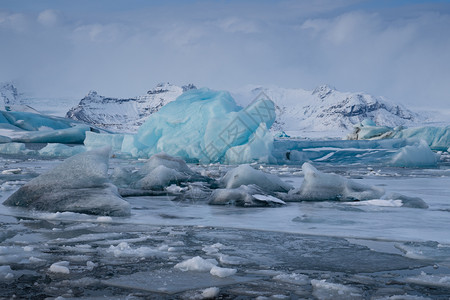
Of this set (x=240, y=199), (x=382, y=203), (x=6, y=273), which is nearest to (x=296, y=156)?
(x=382, y=203)

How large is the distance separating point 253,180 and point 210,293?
12.6 feet

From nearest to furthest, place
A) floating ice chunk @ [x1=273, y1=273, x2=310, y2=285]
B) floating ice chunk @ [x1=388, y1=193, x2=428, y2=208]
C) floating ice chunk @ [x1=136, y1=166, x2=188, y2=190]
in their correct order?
floating ice chunk @ [x1=273, y1=273, x2=310, y2=285] → floating ice chunk @ [x1=388, y1=193, x2=428, y2=208] → floating ice chunk @ [x1=136, y1=166, x2=188, y2=190]

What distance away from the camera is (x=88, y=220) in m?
3.75

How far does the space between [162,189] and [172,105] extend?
30.7 ft

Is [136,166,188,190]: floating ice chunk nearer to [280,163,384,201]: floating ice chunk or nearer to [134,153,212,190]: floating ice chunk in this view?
[134,153,212,190]: floating ice chunk

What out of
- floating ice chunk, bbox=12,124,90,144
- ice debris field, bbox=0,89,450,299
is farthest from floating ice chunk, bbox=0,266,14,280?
floating ice chunk, bbox=12,124,90,144

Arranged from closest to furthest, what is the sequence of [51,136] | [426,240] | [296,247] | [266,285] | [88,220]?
[266,285], [296,247], [426,240], [88,220], [51,136]

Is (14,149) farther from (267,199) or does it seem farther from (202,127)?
(267,199)

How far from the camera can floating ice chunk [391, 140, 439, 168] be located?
13234mm

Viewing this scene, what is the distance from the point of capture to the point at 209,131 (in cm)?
1273

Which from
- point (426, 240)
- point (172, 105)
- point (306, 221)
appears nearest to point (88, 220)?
point (306, 221)

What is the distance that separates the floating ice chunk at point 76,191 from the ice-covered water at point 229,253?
0.17 m

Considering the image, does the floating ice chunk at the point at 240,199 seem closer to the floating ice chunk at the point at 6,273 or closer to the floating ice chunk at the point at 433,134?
the floating ice chunk at the point at 6,273

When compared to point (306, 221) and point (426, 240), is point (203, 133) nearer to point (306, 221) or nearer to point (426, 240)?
point (306, 221)
